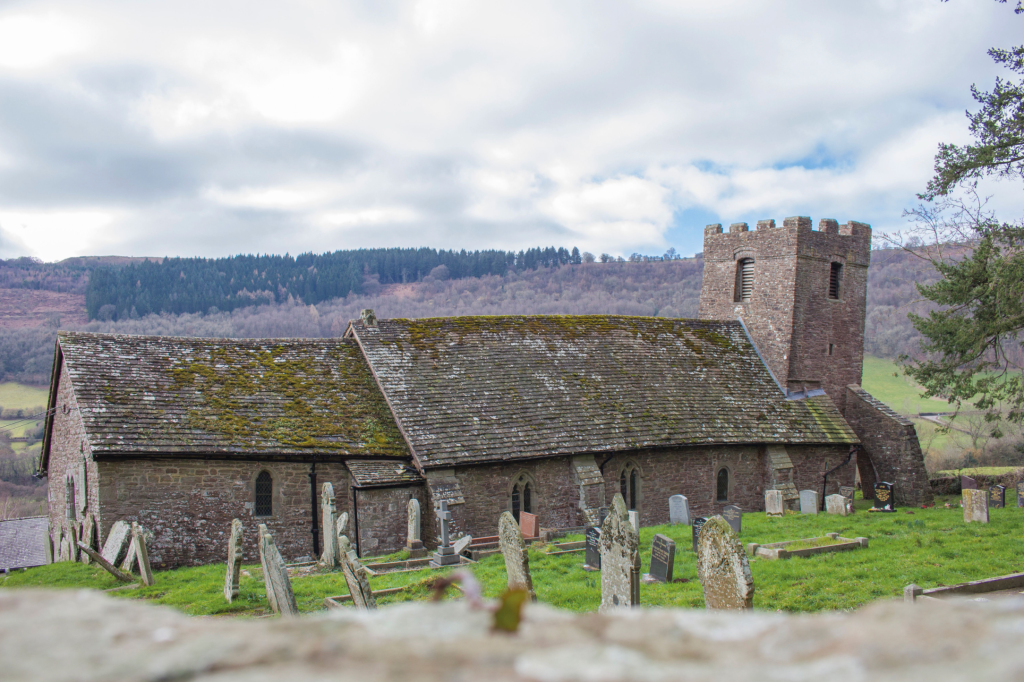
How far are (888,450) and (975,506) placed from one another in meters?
6.06

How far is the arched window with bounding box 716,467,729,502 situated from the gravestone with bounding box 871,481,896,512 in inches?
212

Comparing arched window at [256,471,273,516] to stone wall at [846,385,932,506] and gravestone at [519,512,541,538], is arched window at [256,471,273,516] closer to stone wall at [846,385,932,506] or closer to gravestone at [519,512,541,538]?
gravestone at [519,512,541,538]

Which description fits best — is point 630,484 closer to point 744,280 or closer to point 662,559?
point 662,559

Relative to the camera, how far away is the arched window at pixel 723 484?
24.9 metres

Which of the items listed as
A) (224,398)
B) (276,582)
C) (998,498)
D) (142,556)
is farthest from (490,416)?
(998,498)

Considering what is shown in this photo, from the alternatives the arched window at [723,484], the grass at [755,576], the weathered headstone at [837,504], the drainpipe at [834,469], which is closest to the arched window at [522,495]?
the grass at [755,576]

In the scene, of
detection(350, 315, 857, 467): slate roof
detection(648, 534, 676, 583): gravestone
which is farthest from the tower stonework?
detection(648, 534, 676, 583): gravestone

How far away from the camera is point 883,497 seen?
2572 cm

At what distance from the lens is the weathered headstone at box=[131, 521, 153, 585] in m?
15.8

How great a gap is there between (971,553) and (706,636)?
685 inches

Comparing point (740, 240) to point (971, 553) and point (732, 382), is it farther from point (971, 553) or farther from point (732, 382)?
point (971, 553)

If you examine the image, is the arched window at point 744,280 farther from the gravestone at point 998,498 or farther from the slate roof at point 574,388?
the gravestone at point 998,498

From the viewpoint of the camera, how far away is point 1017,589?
13.4m

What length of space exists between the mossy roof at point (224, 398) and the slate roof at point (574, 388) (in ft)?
4.10
